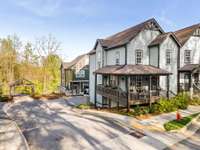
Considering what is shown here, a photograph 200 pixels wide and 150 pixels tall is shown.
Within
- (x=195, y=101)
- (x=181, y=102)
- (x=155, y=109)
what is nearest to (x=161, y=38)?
(x=181, y=102)

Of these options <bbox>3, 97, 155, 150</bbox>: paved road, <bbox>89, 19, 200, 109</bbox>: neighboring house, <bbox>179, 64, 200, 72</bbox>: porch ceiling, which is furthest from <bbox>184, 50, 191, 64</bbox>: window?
<bbox>3, 97, 155, 150</bbox>: paved road

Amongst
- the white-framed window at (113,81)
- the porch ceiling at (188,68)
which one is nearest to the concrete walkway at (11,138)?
the white-framed window at (113,81)

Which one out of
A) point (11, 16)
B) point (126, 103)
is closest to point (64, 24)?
point (11, 16)

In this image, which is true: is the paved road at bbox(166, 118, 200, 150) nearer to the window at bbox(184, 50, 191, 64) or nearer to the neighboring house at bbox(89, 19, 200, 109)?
the neighboring house at bbox(89, 19, 200, 109)

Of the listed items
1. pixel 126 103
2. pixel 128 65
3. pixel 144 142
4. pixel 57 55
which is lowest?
pixel 144 142

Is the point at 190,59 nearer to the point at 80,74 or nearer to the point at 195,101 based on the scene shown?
the point at 195,101

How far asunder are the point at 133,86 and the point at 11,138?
49.6 ft

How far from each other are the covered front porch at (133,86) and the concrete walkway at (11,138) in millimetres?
10884

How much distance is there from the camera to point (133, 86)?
25516 mm

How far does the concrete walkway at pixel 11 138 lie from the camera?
1318 centimetres

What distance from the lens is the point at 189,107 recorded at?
24.2 metres

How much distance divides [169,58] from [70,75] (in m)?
31.5

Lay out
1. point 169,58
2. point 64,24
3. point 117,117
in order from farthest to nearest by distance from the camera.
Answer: point 64,24, point 169,58, point 117,117

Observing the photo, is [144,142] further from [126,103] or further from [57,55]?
[57,55]
